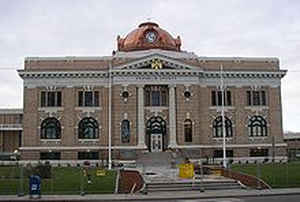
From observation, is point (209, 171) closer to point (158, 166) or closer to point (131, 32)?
point (158, 166)

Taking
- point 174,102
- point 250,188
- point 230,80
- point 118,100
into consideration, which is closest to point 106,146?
point 118,100

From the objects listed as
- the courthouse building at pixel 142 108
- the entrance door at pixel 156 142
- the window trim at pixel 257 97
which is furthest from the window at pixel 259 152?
the entrance door at pixel 156 142

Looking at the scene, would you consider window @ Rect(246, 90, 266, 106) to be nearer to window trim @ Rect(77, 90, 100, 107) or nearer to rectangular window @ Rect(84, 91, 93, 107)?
window trim @ Rect(77, 90, 100, 107)

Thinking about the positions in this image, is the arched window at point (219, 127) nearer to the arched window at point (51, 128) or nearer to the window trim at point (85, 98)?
the window trim at point (85, 98)

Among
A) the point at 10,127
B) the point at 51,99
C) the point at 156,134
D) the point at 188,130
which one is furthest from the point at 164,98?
the point at 10,127

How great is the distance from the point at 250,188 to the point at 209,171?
38.5 feet

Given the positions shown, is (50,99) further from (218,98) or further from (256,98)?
(256,98)

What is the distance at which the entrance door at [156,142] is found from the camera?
62.4 m

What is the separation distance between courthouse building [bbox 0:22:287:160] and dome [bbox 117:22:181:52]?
3.92 m

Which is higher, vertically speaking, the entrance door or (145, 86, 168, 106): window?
(145, 86, 168, 106): window

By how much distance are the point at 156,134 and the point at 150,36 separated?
48.8 ft

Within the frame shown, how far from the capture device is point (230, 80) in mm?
64000

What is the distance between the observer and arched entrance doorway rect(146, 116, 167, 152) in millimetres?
62375

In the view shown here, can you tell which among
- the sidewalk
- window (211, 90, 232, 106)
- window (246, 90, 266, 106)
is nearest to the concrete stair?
the sidewalk
